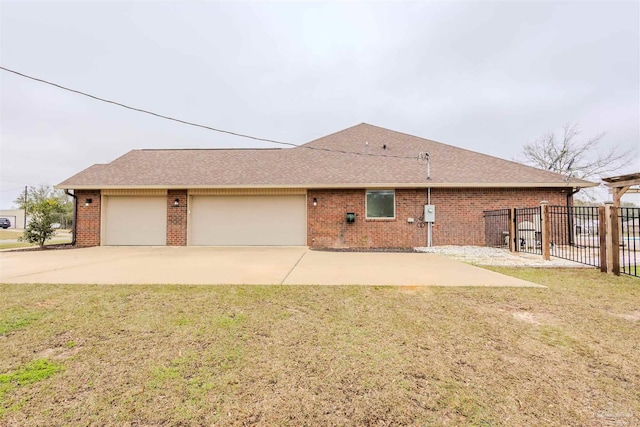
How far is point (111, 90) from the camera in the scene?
1223 centimetres

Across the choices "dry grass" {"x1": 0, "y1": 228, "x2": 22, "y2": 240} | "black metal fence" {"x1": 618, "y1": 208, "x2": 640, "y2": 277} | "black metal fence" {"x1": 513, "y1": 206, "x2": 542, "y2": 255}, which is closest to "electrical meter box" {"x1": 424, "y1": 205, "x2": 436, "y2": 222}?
"black metal fence" {"x1": 513, "y1": 206, "x2": 542, "y2": 255}

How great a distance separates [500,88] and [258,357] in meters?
25.4

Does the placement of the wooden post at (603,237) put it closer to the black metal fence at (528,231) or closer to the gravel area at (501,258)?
the gravel area at (501,258)

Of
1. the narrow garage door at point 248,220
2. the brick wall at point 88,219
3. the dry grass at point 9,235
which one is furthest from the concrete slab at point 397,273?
the dry grass at point 9,235

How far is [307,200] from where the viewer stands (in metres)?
11.4

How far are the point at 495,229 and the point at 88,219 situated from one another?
16.7 metres

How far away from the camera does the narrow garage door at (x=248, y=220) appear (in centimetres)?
1157

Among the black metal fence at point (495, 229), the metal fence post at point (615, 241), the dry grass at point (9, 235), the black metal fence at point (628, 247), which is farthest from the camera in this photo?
the dry grass at point (9, 235)

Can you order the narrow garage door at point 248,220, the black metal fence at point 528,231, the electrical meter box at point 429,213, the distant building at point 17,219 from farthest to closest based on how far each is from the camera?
the distant building at point 17,219
the narrow garage door at point 248,220
the electrical meter box at point 429,213
the black metal fence at point 528,231

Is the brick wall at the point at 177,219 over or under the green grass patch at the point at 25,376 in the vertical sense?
over

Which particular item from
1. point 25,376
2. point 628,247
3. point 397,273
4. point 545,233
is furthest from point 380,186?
point 25,376

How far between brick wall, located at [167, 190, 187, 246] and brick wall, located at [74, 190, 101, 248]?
3.02 metres

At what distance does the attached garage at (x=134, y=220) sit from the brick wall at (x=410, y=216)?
6.40 meters

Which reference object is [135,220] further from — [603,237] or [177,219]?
[603,237]
